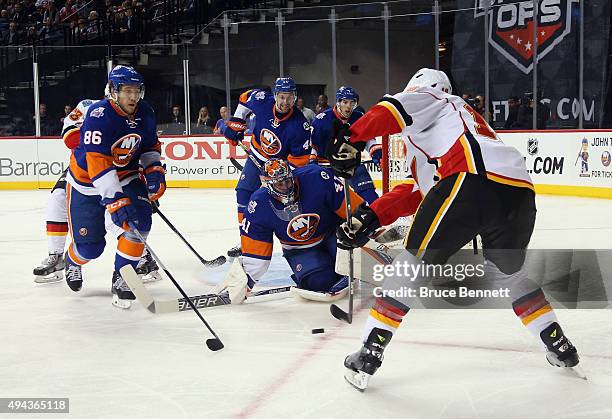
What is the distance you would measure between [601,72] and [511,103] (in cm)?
112

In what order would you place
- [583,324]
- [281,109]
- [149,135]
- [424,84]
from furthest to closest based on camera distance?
[281,109], [149,135], [583,324], [424,84]

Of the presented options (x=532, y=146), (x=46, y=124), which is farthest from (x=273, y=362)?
(x=46, y=124)

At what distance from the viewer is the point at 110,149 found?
372 centimetres

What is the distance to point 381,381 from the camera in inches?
101

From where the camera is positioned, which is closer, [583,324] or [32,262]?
[583,324]

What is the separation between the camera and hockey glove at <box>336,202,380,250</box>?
262cm

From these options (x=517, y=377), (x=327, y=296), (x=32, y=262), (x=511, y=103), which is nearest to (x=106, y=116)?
(x=327, y=296)

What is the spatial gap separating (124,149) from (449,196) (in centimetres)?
196

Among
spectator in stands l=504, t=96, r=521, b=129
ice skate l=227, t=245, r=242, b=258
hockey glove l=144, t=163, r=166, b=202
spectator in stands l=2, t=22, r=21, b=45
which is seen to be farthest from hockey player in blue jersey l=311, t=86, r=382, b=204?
spectator in stands l=2, t=22, r=21, b=45

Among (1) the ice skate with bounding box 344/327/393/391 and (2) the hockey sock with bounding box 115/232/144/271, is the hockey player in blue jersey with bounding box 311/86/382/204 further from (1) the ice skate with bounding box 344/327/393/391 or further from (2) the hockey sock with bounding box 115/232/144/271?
(1) the ice skate with bounding box 344/327/393/391

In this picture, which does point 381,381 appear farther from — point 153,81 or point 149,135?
point 153,81

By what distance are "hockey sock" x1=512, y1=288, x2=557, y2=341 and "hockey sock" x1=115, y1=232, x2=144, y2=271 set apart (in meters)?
1.91

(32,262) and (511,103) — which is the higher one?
(511,103)

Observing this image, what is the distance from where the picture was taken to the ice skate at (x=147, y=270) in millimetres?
4438
